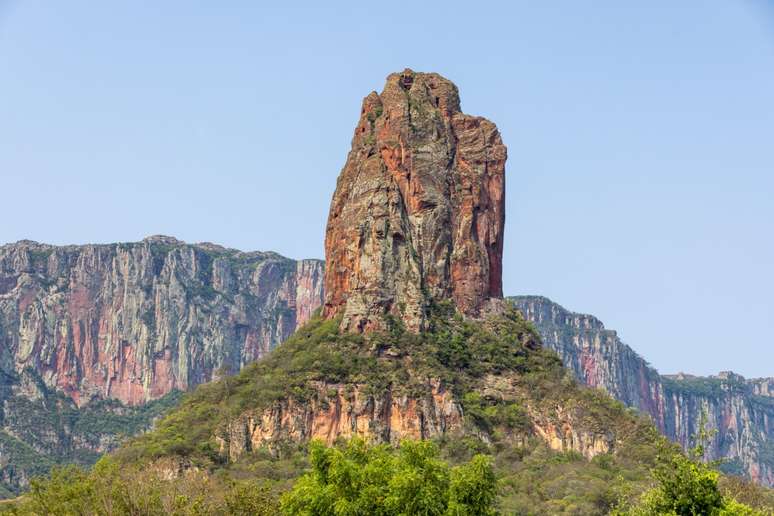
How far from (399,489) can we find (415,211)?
248 feet

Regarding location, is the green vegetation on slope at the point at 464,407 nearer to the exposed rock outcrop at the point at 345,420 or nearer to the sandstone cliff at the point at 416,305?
the sandstone cliff at the point at 416,305

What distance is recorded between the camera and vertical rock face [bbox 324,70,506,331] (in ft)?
436

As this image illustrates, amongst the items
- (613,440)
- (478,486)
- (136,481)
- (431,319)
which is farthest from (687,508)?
(431,319)

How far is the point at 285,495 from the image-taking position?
6538 centimetres

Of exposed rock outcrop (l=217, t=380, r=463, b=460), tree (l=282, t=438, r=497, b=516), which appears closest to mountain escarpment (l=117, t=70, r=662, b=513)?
exposed rock outcrop (l=217, t=380, r=463, b=460)

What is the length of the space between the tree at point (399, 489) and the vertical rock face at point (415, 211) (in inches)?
2579

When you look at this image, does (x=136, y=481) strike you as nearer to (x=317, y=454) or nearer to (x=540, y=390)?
Result: (x=317, y=454)

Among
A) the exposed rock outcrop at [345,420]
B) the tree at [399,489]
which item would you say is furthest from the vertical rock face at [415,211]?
the tree at [399,489]

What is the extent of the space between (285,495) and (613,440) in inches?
2391

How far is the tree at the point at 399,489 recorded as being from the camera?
6209cm

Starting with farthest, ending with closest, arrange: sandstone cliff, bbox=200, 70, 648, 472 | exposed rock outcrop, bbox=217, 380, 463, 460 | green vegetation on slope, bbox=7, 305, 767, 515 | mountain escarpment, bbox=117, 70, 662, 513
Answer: sandstone cliff, bbox=200, 70, 648, 472 → mountain escarpment, bbox=117, 70, 662, 513 → exposed rock outcrop, bbox=217, 380, 463, 460 → green vegetation on slope, bbox=7, 305, 767, 515

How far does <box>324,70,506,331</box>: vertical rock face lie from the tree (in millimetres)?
65500

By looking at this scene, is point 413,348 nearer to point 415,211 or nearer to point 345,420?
point 345,420

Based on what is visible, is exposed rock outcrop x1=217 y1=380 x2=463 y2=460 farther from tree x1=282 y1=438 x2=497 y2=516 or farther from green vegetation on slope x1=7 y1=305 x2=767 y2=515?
tree x1=282 y1=438 x2=497 y2=516
